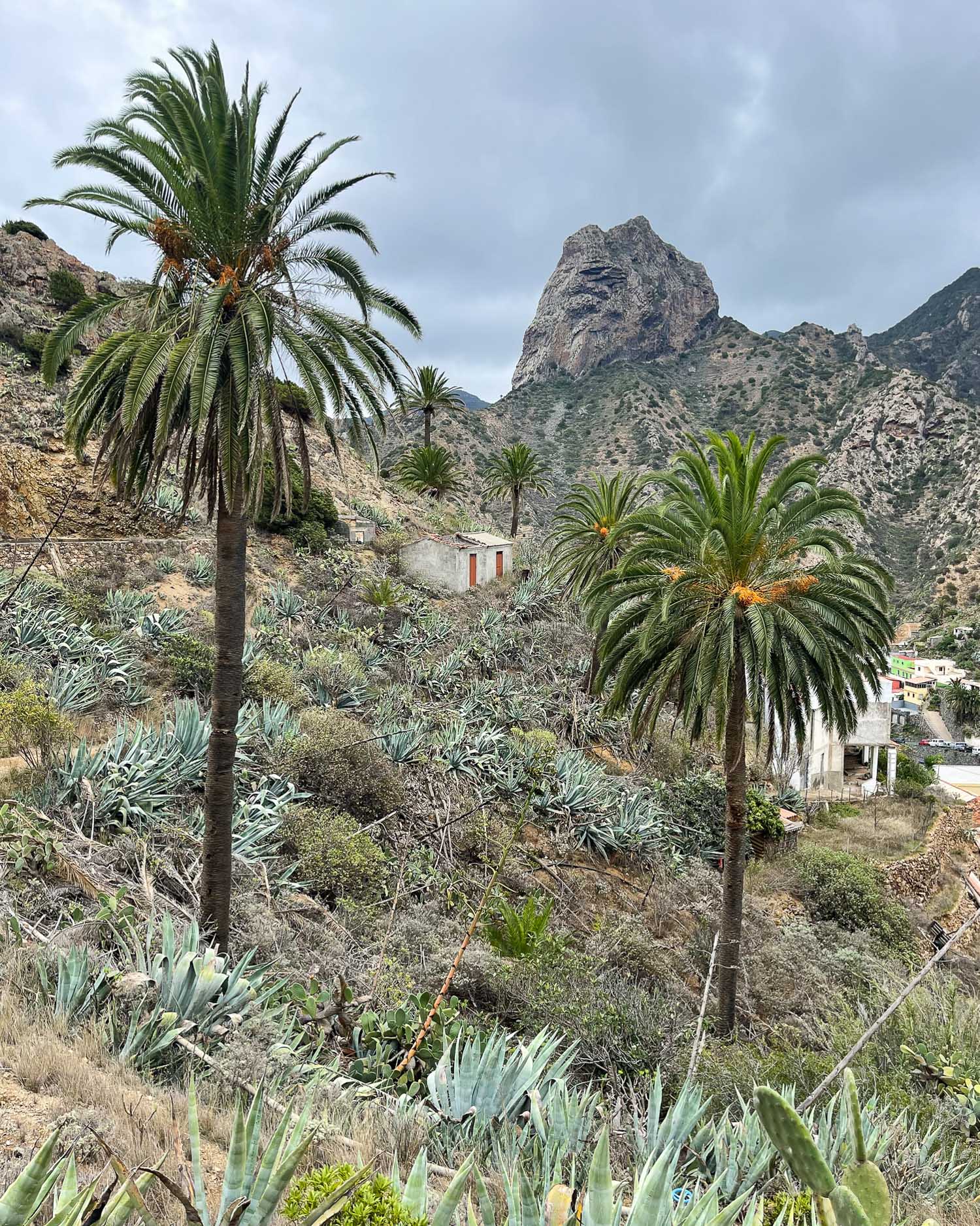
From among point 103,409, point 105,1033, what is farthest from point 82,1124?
point 103,409

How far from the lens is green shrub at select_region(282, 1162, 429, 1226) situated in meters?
2.19

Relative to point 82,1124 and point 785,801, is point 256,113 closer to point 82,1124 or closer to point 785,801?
point 82,1124

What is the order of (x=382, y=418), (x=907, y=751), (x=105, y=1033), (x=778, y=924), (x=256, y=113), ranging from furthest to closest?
(x=907, y=751), (x=778, y=924), (x=382, y=418), (x=256, y=113), (x=105, y=1033)

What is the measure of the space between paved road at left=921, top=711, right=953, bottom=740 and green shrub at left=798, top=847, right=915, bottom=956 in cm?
4785

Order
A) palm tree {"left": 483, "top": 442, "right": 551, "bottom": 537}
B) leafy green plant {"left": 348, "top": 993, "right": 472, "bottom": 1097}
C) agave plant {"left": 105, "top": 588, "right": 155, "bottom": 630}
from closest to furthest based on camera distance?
leafy green plant {"left": 348, "top": 993, "right": 472, "bottom": 1097} < agave plant {"left": 105, "top": 588, "right": 155, "bottom": 630} < palm tree {"left": 483, "top": 442, "right": 551, "bottom": 537}

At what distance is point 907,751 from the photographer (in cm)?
3388

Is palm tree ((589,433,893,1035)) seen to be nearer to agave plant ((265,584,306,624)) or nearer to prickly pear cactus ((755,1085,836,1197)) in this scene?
prickly pear cactus ((755,1085,836,1197))

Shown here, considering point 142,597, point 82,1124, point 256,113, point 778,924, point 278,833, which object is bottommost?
point 778,924

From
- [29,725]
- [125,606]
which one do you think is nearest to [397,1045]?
[29,725]

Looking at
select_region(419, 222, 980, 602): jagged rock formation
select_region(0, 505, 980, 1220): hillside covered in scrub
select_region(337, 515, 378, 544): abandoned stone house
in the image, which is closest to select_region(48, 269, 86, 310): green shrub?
select_region(337, 515, 378, 544): abandoned stone house

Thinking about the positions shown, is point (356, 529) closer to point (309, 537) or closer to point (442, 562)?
point (309, 537)

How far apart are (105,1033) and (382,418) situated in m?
6.58

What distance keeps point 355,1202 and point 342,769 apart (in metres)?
9.67

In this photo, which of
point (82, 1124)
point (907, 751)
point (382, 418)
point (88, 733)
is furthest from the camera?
point (907, 751)
